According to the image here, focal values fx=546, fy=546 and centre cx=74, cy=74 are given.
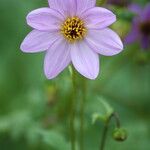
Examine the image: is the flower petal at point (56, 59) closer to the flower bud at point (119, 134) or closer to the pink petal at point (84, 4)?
the pink petal at point (84, 4)

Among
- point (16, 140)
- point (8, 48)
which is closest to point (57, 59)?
point (16, 140)

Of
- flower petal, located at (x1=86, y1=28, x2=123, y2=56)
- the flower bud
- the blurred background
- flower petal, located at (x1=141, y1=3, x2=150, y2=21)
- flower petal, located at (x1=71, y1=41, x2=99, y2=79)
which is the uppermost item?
flower petal, located at (x1=86, y1=28, x2=123, y2=56)

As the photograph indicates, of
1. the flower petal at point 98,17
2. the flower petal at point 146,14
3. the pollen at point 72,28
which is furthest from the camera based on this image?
the flower petal at point 146,14

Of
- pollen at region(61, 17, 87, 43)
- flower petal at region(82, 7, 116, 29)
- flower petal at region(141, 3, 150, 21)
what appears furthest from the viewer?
flower petal at region(141, 3, 150, 21)

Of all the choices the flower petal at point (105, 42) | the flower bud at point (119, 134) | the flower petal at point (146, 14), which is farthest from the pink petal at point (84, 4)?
the flower petal at point (146, 14)

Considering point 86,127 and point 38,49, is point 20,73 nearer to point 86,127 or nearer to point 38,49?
point 86,127

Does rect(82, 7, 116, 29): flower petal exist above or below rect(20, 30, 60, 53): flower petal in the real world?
above

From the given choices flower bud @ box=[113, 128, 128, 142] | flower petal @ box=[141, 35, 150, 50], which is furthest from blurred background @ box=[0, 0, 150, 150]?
flower bud @ box=[113, 128, 128, 142]

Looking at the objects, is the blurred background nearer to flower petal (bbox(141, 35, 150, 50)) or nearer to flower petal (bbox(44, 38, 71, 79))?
flower petal (bbox(141, 35, 150, 50))
